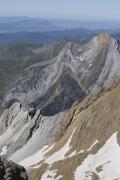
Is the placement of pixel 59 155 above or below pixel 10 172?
below

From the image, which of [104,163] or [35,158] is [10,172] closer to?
[104,163]

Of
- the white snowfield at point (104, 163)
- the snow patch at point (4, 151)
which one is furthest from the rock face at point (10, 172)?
the snow patch at point (4, 151)

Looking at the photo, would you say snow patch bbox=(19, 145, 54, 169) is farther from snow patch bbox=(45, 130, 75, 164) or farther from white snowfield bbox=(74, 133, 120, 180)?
white snowfield bbox=(74, 133, 120, 180)

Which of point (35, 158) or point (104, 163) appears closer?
point (104, 163)

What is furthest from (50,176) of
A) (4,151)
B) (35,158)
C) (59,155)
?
(4,151)

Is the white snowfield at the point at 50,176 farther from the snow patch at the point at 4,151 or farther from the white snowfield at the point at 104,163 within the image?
the snow patch at the point at 4,151

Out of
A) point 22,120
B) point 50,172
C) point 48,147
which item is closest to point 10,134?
point 22,120

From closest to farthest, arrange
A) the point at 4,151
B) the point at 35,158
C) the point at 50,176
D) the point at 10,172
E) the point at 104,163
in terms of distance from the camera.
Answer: the point at 10,172 < the point at 104,163 < the point at 50,176 < the point at 35,158 < the point at 4,151
